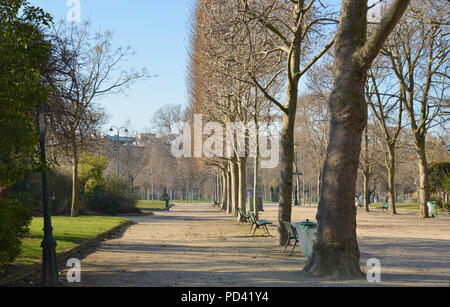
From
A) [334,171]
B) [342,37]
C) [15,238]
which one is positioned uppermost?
[342,37]

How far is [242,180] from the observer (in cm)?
2922

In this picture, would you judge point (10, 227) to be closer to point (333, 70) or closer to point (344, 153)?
point (344, 153)

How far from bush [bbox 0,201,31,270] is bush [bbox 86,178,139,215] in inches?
1070

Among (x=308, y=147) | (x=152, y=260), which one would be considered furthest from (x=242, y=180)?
(x=308, y=147)

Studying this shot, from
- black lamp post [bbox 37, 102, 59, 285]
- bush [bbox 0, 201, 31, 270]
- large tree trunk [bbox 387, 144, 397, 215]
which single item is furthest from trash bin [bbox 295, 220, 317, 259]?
large tree trunk [bbox 387, 144, 397, 215]

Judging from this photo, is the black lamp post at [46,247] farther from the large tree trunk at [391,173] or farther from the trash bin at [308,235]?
the large tree trunk at [391,173]

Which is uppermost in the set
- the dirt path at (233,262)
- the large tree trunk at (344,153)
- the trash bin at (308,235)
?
the large tree trunk at (344,153)

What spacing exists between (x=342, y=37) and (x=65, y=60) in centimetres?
722

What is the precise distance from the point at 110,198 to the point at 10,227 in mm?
29012

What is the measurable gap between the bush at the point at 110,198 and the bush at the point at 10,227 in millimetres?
27171

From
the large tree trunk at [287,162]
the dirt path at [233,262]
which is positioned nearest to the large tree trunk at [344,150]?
the dirt path at [233,262]

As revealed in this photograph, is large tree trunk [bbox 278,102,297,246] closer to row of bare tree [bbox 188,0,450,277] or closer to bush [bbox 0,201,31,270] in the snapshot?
row of bare tree [bbox 188,0,450,277]

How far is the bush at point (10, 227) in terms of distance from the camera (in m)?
8.86
